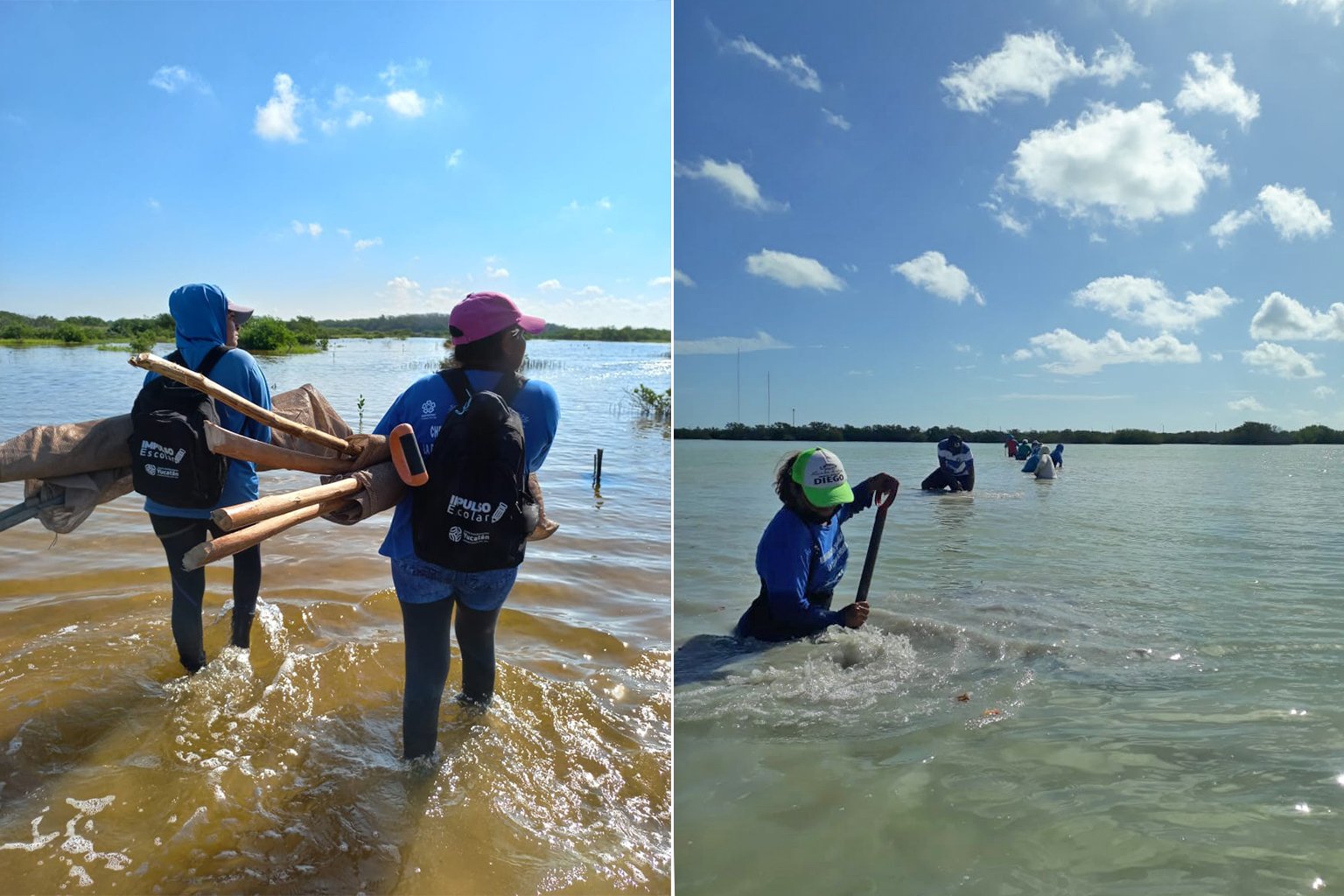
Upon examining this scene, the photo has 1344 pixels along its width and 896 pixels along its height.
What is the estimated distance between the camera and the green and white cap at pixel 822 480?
177 inches

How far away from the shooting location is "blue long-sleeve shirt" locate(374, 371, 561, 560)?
3.07 meters

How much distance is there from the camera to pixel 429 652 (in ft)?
10.5

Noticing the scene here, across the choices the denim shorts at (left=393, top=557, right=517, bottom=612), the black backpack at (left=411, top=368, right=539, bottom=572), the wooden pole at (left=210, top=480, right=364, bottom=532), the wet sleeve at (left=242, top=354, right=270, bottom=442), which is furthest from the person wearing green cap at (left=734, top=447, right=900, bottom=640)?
the wet sleeve at (left=242, top=354, right=270, bottom=442)

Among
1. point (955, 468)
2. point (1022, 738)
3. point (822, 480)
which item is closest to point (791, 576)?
point (822, 480)

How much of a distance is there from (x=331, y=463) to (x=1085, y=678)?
4.00m

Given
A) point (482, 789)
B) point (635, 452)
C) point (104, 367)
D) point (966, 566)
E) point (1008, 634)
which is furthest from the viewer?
point (104, 367)

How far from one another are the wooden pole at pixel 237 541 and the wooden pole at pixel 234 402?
51cm

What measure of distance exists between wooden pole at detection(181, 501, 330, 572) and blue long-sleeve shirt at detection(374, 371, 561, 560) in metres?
0.51

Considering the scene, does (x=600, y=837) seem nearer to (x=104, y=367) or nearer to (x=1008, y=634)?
(x=1008, y=634)

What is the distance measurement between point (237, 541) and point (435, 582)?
93cm

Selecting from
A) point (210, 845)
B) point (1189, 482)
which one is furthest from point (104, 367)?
point (1189, 482)

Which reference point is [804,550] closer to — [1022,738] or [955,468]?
[1022,738]

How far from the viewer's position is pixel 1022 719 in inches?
149

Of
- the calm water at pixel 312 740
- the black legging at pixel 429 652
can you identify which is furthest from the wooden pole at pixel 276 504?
the calm water at pixel 312 740
